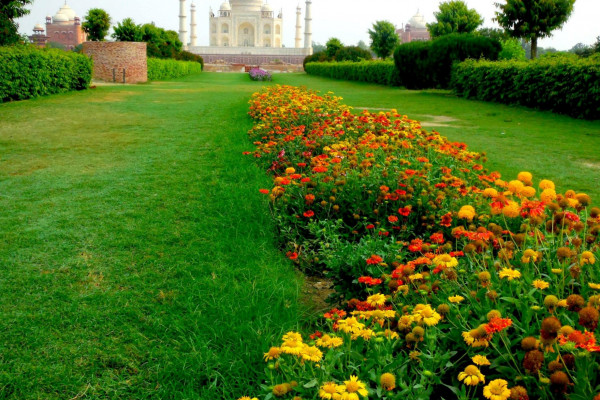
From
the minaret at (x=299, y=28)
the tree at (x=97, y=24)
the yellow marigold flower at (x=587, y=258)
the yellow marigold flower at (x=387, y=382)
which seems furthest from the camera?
the minaret at (x=299, y=28)

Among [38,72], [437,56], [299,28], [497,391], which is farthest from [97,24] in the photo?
[299,28]

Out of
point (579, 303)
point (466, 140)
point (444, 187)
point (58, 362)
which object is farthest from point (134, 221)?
Result: point (466, 140)

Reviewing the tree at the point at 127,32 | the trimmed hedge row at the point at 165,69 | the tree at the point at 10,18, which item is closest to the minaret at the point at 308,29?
the trimmed hedge row at the point at 165,69

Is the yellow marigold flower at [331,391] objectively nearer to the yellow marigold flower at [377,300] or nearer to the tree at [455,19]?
the yellow marigold flower at [377,300]

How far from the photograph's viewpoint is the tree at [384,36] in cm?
3616

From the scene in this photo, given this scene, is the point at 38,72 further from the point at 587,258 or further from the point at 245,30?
the point at 245,30

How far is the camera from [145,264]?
281 centimetres

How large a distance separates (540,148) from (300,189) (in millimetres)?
4028

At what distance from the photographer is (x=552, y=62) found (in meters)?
10.4

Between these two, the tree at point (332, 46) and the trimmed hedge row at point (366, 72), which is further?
the tree at point (332, 46)

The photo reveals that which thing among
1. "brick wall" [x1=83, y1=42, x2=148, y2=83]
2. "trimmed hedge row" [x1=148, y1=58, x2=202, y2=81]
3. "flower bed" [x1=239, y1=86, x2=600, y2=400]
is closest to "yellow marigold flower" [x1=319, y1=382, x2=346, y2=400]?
"flower bed" [x1=239, y1=86, x2=600, y2=400]

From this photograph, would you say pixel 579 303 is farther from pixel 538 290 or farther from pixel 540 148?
pixel 540 148

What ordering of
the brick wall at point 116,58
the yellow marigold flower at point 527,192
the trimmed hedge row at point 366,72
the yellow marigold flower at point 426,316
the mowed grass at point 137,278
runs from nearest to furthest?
the yellow marigold flower at point 426,316 < the mowed grass at point 137,278 < the yellow marigold flower at point 527,192 < the brick wall at point 116,58 < the trimmed hedge row at point 366,72

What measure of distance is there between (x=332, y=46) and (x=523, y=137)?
3458cm
